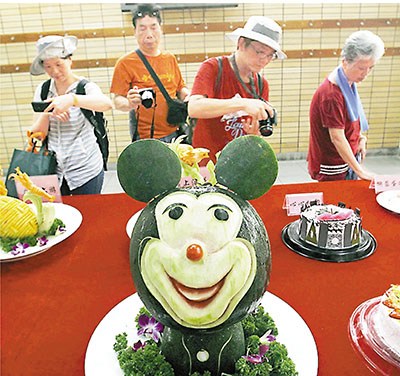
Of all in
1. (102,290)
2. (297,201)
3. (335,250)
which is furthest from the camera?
(297,201)

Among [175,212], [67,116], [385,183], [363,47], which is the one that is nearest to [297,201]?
[385,183]

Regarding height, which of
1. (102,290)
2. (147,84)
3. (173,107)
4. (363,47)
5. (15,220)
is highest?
(363,47)

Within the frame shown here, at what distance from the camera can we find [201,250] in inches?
25.4

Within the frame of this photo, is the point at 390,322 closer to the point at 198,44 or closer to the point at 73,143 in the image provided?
the point at 73,143

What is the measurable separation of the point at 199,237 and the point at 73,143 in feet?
4.75

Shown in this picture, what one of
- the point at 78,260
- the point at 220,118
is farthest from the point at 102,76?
the point at 78,260

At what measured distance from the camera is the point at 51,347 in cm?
90

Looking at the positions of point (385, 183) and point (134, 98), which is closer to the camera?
point (385, 183)

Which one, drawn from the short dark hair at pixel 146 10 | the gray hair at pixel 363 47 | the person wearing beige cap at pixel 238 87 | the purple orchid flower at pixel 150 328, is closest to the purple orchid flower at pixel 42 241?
the purple orchid flower at pixel 150 328

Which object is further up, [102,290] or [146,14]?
[146,14]

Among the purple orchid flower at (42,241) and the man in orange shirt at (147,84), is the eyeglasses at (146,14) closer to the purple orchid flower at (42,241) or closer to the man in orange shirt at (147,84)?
the man in orange shirt at (147,84)

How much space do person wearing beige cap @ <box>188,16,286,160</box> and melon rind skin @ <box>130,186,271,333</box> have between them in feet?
3.62

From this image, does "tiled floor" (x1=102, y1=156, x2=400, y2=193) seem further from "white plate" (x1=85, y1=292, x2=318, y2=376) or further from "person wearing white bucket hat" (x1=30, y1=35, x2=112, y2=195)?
"white plate" (x1=85, y1=292, x2=318, y2=376)

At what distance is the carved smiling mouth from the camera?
2.19ft
